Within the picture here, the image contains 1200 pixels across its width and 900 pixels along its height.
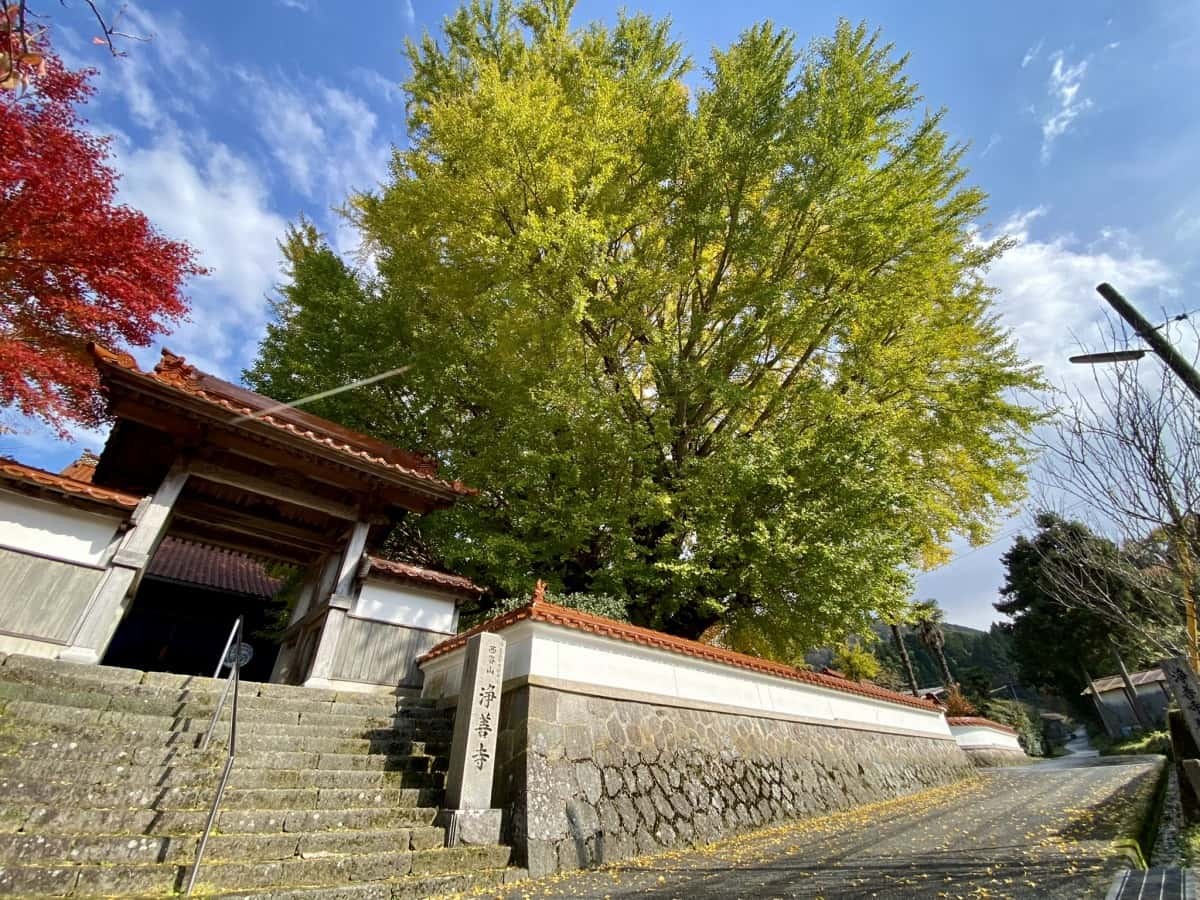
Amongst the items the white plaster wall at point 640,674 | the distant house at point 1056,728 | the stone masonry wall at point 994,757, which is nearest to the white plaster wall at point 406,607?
the white plaster wall at point 640,674

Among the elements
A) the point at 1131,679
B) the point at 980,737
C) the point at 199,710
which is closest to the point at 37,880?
the point at 199,710

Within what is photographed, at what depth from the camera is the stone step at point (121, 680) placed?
4992 millimetres

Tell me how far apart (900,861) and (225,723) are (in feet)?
22.3

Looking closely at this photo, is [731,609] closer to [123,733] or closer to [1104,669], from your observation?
[123,733]

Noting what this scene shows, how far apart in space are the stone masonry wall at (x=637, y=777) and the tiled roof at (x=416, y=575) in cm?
294

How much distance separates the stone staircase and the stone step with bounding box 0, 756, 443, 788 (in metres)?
0.01

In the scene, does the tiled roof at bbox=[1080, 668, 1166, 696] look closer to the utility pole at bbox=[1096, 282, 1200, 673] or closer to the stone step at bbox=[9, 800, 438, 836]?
the utility pole at bbox=[1096, 282, 1200, 673]

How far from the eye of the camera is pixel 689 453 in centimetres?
1077

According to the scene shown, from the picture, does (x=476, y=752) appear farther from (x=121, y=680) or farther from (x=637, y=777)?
(x=121, y=680)

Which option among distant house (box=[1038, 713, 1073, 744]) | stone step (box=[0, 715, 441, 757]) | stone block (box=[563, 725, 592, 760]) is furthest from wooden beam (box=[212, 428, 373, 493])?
distant house (box=[1038, 713, 1073, 744])

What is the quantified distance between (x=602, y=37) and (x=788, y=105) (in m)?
6.48

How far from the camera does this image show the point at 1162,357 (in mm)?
4457

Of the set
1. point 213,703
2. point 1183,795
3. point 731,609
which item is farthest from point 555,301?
point 1183,795

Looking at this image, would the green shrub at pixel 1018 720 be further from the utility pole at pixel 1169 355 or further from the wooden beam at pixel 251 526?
the wooden beam at pixel 251 526
